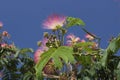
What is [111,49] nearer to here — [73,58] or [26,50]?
[73,58]

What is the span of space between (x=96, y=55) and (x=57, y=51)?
0.27m

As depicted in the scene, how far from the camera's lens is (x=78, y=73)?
263cm

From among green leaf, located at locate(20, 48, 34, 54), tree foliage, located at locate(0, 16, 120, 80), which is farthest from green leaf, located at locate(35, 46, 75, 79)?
green leaf, located at locate(20, 48, 34, 54)

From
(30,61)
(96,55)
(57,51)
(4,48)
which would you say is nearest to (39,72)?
(57,51)

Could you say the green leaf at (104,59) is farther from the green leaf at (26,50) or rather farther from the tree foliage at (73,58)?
the green leaf at (26,50)

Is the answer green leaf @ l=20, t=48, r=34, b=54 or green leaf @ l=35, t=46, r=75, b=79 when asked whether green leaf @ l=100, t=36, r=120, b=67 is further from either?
green leaf @ l=20, t=48, r=34, b=54

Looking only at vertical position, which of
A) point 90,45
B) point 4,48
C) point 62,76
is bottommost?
point 62,76

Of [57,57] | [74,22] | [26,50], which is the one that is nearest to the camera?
[57,57]

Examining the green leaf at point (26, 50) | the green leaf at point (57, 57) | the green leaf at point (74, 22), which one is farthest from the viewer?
the green leaf at point (26, 50)

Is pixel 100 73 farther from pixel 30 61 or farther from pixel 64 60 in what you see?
pixel 30 61

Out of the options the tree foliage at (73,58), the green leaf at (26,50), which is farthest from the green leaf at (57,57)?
the green leaf at (26,50)

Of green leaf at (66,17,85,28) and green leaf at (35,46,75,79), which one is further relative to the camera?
green leaf at (66,17,85,28)

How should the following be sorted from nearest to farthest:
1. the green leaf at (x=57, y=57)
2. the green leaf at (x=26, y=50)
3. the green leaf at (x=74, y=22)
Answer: the green leaf at (x=57, y=57) → the green leaf at (x=74, y=22) → the green leaf at (x=26, y=50)

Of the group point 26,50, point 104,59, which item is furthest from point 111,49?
point 26,50
